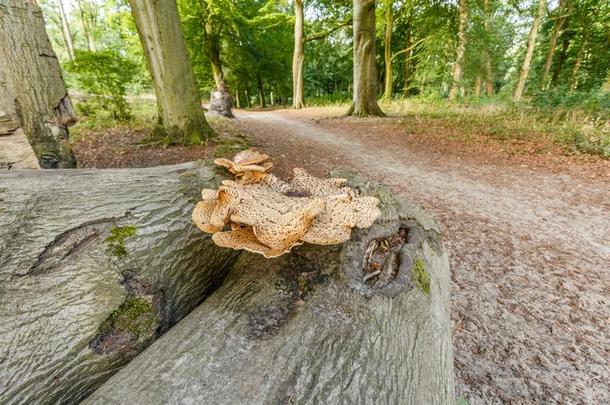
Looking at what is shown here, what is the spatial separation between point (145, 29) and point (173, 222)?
4.90 m

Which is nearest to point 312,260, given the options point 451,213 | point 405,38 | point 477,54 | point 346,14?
point 451,213

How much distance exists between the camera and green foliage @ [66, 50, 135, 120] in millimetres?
6480

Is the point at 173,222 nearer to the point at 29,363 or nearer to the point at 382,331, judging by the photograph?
the point at 29,363

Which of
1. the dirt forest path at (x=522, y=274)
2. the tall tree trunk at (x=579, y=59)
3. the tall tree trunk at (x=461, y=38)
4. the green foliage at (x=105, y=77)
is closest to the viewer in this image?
the dirt forest path at (x=522, y=274)

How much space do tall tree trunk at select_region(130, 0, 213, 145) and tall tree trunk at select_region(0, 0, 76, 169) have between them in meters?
2.41

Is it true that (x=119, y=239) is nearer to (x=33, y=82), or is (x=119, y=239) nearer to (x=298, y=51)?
(x=33, y=82)

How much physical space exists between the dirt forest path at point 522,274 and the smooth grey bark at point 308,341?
2.71 feet

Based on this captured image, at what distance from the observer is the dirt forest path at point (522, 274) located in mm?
1711

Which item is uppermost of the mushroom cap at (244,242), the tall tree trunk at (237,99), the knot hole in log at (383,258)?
the tall tree trunk at (237,99)

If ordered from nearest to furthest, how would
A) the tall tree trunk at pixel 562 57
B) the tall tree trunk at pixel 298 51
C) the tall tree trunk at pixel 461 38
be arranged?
1. the tall tree trunk at pixel 461 38
2. the tall tree trunk at pixel 298 51
3. the tall tree trunk at pixel 562 57

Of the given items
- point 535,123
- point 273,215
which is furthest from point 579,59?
point 273,215

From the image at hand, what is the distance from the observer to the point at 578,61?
18.3m

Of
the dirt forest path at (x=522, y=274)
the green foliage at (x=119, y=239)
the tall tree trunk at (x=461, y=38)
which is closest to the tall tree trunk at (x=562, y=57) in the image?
the tall tree trunk at (x=461, y=38)

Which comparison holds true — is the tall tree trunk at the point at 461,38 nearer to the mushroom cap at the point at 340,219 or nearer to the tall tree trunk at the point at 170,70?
the tall tree trunk at the point at 170,70
